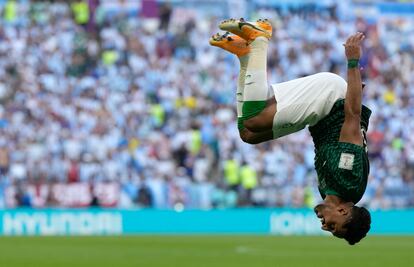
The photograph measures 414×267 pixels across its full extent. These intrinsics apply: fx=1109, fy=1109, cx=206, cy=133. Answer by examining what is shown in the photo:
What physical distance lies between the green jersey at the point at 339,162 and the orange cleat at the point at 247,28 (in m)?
1.01

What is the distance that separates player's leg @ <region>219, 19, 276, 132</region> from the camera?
35.1 ft

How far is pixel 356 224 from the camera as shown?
10305mm

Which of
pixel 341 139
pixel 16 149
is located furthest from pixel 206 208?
pixel 341 139

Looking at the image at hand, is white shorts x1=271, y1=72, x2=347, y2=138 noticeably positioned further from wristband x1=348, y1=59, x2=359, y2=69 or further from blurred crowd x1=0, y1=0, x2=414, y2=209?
blurred crowd x1=0, y1=0, x2=414, y2=209

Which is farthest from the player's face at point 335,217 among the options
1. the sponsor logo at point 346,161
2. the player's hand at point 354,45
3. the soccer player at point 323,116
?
the player's hand at point 354,45

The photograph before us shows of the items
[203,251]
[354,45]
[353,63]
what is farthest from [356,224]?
[203,251]

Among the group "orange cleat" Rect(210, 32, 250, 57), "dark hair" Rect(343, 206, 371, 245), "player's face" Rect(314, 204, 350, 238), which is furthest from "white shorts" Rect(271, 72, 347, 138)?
"dark hair" Rect(343, 206, 371, 245)

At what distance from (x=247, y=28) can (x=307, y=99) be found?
898mm

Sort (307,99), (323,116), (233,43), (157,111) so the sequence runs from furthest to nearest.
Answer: (157,111) → (233,43) → (323,116) → (307,99)

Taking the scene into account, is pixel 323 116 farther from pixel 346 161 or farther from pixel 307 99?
pixel 346 161

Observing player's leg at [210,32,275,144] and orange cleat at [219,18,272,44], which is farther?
player's leg at [210,32,275,144]

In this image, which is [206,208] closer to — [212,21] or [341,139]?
[212,21]

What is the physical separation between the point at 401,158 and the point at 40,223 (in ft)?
28.7

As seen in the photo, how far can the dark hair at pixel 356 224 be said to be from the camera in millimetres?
10297
